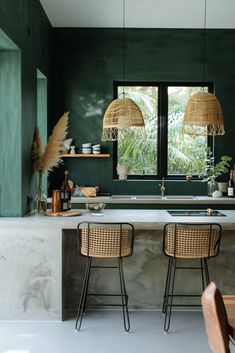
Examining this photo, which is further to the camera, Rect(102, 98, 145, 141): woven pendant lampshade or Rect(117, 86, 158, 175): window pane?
Rect(117, 86, 158, 175): window pane

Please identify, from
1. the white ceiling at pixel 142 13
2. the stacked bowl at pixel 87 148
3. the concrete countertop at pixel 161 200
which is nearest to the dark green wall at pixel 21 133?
the white ceiling at pixel 142 13

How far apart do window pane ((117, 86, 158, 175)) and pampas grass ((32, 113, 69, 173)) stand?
2159 mm

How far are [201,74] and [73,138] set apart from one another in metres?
2.07

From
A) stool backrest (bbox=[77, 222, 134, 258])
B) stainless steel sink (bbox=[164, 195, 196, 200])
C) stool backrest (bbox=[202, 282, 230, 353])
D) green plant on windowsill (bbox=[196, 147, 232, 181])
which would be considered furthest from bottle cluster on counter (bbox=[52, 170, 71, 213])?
stool backrest (bbox=[202, 282, 230, 353])

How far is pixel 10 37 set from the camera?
3980mm

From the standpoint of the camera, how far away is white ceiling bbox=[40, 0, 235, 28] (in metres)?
5.48

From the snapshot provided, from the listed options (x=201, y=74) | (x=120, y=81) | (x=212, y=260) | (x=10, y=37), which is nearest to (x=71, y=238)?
(x=212, y=260)

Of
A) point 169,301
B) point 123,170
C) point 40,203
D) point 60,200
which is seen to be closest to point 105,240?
point 60,200

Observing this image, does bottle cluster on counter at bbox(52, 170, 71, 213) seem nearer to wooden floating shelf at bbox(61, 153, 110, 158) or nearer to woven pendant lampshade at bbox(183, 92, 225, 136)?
woven pendant lampshade at bbox(183, 92, 225, 136)

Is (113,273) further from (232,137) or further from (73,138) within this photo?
(232,137)

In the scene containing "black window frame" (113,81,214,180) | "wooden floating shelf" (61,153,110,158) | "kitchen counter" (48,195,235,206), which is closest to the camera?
"kitchen counter" (48,195,235,206)

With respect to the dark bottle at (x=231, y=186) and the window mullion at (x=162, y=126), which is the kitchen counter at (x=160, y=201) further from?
the window mullion at (x=162, y=126)

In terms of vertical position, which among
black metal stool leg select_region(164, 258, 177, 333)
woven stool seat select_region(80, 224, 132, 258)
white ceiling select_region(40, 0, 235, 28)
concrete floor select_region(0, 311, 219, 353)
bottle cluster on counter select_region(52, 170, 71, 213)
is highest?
white ceiling select_region(40, 0, 235, 28)

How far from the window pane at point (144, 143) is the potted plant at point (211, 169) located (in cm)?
68
